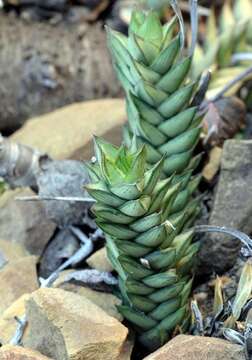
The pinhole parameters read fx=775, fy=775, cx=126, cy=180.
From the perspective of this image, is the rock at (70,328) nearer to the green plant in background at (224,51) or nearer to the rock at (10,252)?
the rock at (10,252)

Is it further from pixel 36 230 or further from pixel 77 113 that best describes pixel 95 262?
pixel 77 113

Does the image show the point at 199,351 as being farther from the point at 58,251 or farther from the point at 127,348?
the point at 58,251

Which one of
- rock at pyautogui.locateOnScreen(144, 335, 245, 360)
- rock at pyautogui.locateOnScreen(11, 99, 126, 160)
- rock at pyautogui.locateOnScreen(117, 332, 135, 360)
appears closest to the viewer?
rock at pyautogui.locateOnScreen(144, 335, 245, 360)

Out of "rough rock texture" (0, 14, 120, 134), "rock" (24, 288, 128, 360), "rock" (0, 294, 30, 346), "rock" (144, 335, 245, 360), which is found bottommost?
"rough rock texture" (0, 14, 120, 134)

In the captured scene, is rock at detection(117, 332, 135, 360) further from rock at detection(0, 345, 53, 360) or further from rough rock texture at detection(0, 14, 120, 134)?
rough rock texture at detection(0, 14, 120, 134)

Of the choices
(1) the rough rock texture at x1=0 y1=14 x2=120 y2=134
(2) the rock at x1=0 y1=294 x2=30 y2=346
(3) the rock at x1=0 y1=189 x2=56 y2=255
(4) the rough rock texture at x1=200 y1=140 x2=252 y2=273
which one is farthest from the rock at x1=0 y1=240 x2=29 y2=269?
(1) the rough rock texture at x1=0 y1=14 x2=120 y2=134

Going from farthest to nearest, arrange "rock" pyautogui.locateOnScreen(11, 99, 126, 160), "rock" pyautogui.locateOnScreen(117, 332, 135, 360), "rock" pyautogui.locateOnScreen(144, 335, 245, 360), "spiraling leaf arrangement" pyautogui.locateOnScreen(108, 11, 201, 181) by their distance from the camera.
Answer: "rock" pyautogui.locateOnScreen(11, 99, 126, 160), "spiraling leaf arrangement" pyautogui.locateOnScreen(108, 11, 201, 181), "rock" pyautogui.locateOnScreen(117, 332, 135, 360), "rock" pyautogui.locateOnScreen(144, 335, 245, 360)

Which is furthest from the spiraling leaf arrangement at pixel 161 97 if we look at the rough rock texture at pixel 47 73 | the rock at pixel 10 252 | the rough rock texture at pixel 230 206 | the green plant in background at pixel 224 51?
the rough rock texture at pixel 47 73
